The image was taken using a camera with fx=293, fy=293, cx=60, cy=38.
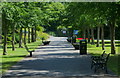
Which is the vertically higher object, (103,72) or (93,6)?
(93,6)


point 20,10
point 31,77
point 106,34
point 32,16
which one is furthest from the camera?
point 106,34

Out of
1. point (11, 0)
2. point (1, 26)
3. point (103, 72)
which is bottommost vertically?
point (103, 72)

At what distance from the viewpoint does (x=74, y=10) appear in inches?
969

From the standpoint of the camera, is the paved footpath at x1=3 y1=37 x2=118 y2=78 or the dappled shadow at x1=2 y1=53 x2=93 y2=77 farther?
the dappled shadow at x1=2 y1=53 x2=93 y2=77

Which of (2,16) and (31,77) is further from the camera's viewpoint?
(2,16)

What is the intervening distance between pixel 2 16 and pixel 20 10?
68.4 inches

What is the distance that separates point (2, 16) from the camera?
2494cm

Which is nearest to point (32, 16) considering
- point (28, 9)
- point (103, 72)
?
point (28, 9)

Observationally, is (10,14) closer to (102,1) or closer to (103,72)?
(102,1)

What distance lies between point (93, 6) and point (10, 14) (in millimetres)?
6559

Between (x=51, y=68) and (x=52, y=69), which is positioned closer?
(x=52, y=69)

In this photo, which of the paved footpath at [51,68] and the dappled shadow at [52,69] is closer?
the paved footpath at [51,68]

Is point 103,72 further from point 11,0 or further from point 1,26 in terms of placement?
point 1,26

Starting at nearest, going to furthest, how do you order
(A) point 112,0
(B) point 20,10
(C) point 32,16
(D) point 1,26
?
1. (A) point 112,0
2. (B) point 20,10
3. (D) point 1,26
4. (C) point 32,16
